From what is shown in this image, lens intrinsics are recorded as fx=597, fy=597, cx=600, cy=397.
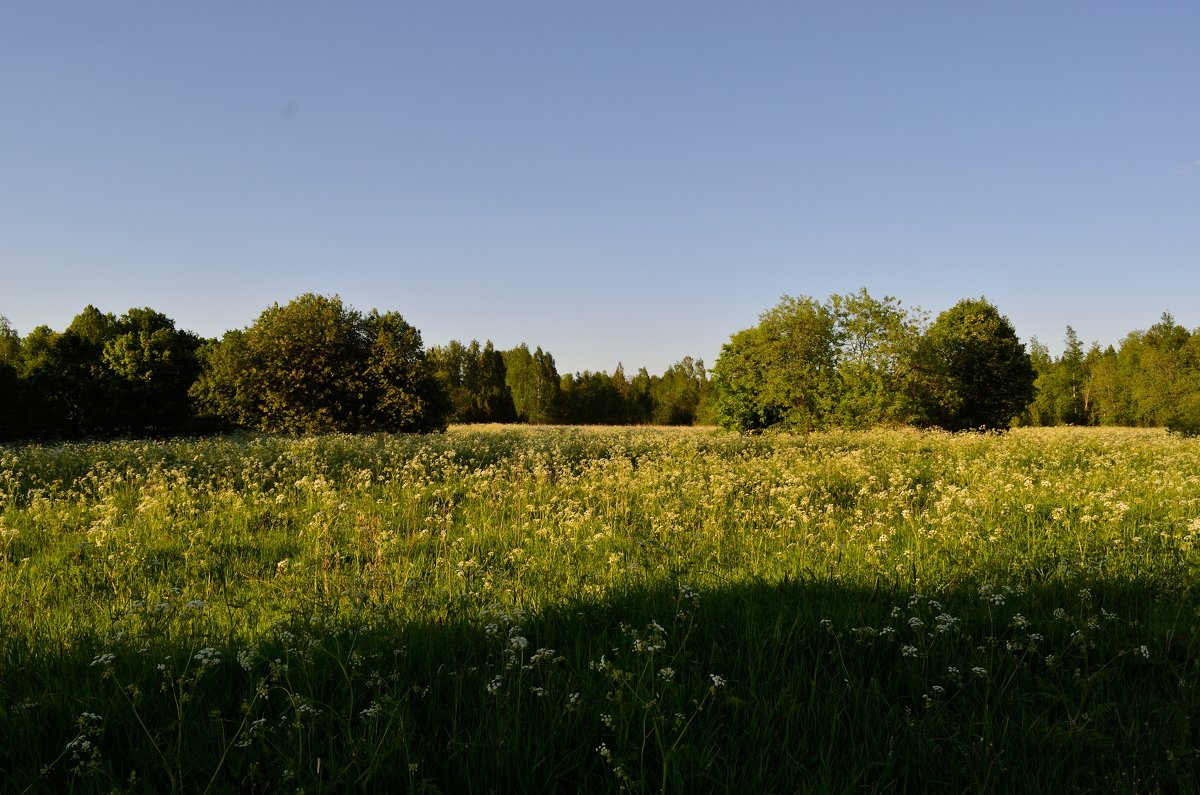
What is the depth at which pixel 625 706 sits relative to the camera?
289 centimetres

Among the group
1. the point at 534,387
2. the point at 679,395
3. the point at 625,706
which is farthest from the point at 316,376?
the point at 679,395

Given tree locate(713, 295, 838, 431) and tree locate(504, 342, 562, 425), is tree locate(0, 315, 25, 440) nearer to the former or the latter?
tree locate(713, 295, 838, 431)

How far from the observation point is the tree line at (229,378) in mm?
32344

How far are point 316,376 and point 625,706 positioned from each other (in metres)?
33.4

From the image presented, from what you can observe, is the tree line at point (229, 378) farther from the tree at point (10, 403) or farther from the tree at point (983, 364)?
the tree at point (983, 364)

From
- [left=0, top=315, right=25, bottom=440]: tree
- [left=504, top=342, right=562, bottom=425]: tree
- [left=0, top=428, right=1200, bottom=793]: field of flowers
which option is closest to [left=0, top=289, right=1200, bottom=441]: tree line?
[left=0, top=315, right=25, bottom=440]: tree

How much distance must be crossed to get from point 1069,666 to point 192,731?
4.85 metres

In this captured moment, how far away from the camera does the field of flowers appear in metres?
2.63

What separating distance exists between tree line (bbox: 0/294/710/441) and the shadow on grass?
98.9ft

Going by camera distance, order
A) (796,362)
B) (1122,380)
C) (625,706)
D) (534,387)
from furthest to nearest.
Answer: (534,387), (1122,380), (796,362), (625,706)

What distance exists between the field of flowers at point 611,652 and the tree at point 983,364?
37851mm

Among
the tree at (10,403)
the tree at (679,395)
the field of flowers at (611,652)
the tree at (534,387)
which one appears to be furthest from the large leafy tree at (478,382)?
the field of flowers at (611,652)

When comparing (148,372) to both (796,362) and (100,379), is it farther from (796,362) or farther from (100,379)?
(796,362)

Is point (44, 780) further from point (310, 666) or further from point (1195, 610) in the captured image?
point (1195, 610)
